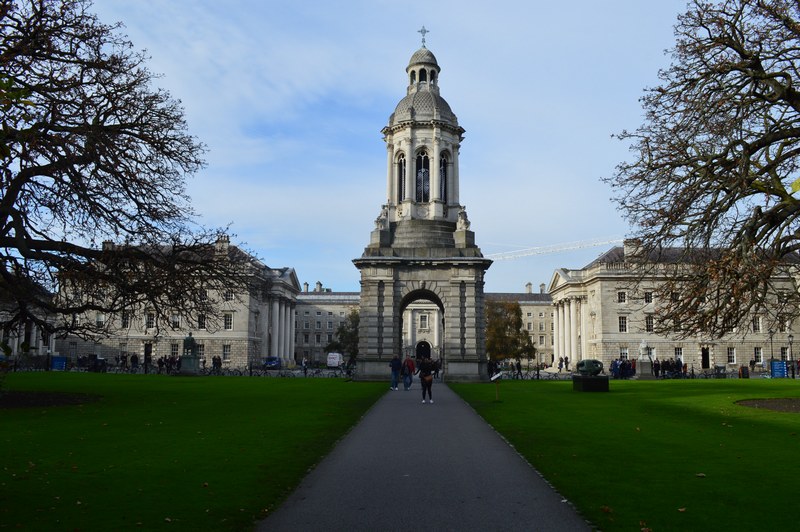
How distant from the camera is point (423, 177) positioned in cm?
4844

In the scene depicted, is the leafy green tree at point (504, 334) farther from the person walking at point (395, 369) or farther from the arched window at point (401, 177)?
the person walking at point (395, 369)

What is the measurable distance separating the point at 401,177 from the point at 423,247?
19.4ft

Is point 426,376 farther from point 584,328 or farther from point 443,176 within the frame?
point 584,328

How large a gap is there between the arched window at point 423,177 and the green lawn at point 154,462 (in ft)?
88.5

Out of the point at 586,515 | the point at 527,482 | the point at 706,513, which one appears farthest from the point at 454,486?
the point at 706,513

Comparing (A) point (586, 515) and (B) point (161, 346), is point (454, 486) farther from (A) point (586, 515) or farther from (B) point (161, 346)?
(B) point (161, 346)

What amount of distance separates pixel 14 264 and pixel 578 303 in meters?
79.7

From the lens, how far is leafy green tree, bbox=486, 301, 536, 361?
93.9m

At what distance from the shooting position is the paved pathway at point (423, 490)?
27.5 feet

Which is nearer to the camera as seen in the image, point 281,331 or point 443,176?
point 443,176

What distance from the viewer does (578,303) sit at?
93.4 meters

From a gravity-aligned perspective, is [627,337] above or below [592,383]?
above

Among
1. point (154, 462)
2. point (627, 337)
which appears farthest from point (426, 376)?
point (627, 337)

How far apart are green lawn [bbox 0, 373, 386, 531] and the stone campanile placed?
21.5 metres
